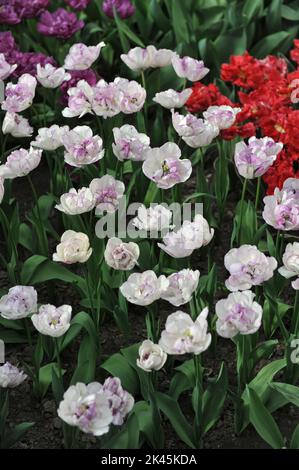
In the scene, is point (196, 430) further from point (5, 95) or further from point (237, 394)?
point (5, 95)

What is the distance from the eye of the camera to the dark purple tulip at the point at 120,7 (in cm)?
380

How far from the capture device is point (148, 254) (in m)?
2.92

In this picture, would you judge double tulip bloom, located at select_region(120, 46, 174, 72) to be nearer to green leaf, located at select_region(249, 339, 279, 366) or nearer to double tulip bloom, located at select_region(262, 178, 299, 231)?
double tulip bloom, located at select_region(262, 178, 299, 231)

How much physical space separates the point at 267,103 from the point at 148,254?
0.73m

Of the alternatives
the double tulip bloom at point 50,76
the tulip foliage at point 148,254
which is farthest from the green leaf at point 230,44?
the double tulip bloom at point 50,76

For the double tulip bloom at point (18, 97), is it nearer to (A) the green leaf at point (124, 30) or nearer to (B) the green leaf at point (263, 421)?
(A) the green leaf at point (124, 30)

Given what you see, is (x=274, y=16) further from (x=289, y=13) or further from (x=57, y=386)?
(x=57, y=386)

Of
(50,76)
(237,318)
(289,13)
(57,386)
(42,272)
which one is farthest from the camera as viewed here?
(289,13)

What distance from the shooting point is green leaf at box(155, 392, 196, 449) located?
2.42m

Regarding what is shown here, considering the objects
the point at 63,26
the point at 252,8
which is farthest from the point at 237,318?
the point at 252,8

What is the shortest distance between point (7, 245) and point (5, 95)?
506 millimetres
